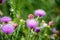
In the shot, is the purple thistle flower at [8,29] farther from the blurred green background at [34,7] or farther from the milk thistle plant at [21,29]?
the blurred green background at [34,7]

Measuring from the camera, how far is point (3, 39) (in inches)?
70.0

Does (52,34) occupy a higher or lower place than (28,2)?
lower

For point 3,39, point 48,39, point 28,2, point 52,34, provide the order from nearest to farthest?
1. point 3,39
2. point 48,39
3. point 52,34
4. point 28,2

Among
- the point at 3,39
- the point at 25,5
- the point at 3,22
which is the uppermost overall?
the point at 25,5

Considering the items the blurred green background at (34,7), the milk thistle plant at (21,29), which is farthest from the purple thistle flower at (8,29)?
the blurred green background at (34,7)

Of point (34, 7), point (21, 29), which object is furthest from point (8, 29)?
point (34, 7)

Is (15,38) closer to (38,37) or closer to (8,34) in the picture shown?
(8,34)

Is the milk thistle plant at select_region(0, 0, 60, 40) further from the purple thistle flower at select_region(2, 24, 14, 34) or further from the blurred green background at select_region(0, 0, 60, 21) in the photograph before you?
the blurred green background at select_region(0, 0, 60, 21)

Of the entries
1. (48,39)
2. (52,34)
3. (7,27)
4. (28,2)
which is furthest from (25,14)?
(7,27)

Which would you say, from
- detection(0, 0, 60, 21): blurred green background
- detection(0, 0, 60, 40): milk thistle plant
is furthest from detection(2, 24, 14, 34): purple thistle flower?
detection(0, 0, 60, 21): blurred green background

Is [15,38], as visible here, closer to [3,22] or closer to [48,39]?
[3,22]

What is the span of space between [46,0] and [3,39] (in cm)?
148

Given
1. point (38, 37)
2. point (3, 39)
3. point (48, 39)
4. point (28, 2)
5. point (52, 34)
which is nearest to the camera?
point (3, 39)

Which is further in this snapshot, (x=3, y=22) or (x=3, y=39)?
(x=3, y=22)
